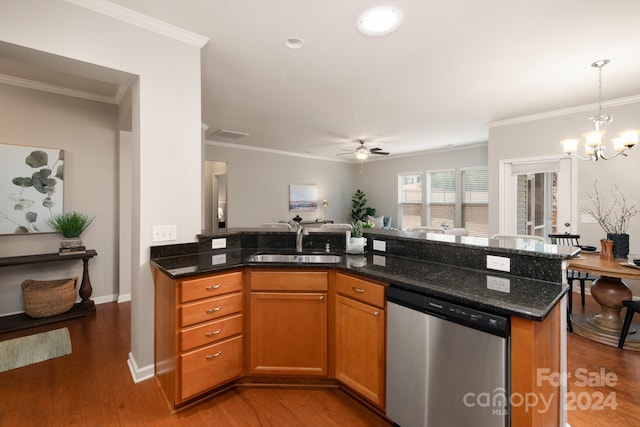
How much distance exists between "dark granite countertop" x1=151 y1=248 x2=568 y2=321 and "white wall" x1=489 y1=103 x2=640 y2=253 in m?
3.58

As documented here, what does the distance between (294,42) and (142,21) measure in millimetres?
1137

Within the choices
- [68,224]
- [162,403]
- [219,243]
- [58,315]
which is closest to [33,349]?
[58,315]

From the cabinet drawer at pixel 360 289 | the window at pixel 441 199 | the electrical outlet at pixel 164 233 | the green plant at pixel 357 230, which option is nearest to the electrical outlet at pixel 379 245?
the green plant at pixel 357 230

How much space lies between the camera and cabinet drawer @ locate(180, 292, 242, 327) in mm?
1872

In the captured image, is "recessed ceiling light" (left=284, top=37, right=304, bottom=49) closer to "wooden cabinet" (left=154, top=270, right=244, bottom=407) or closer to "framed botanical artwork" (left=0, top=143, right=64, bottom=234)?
"wooden cabinet" (left=154, top=270, right=244, bottom=407)

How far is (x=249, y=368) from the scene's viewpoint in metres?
2.15

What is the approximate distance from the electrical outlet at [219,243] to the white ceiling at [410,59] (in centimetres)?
169

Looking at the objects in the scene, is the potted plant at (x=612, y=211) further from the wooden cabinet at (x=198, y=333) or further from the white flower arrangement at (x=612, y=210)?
the wooden cabinet at (x=198, y=333)

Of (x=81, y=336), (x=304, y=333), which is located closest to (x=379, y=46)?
(x=304, y=333)

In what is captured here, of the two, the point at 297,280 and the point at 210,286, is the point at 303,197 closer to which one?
the point at 297,280

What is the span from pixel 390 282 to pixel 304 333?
787 mm

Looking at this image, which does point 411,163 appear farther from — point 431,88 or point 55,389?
point 55,389

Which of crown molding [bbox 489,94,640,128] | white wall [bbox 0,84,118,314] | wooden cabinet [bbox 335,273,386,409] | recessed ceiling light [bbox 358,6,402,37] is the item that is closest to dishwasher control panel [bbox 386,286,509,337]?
wooden cabinet [bbox 335,273,386,409]

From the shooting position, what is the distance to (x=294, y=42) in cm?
250
